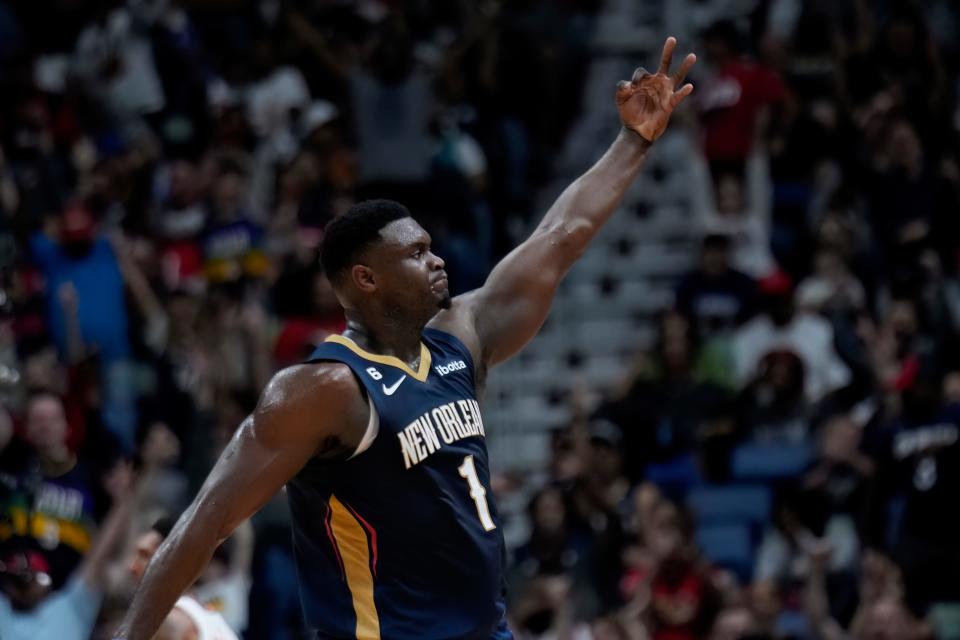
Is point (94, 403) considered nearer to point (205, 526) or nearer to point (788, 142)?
point (788, 142)

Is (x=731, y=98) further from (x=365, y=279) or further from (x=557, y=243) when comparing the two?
(x=365, y=279)

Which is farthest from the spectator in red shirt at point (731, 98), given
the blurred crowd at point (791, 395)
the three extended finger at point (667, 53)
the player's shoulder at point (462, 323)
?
the player's shoulder at point (462, 323)

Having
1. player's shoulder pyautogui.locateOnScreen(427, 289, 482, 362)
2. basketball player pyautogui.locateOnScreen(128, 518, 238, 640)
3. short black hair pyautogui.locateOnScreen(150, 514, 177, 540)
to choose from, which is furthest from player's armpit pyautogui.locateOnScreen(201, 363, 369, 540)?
short black hair pyautogui.locateOnScreen(150, 514, 177, 540)

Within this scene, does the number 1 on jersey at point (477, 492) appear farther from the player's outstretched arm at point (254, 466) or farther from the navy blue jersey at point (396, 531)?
the player's outstretched arm at point (254, 466)

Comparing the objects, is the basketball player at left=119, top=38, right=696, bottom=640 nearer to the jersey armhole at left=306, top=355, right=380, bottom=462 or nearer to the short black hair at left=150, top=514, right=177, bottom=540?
the jersey armhole at left=306, top=355, right=380, bottom=462

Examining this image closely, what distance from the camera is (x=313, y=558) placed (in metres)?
5.84

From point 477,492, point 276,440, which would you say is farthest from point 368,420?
point 477,492

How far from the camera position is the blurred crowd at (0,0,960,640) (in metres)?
11.2

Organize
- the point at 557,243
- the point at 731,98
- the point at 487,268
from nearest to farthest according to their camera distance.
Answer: the point at 557,243, the point at 487,268, the point at 731,98

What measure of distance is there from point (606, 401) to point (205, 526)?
308 inches

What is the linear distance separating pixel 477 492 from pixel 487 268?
8298 millimetres

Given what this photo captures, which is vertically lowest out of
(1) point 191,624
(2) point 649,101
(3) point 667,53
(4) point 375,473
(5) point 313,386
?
(1) point 191,624

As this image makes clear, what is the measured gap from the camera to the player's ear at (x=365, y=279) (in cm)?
596

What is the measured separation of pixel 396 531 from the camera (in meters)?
5.75
